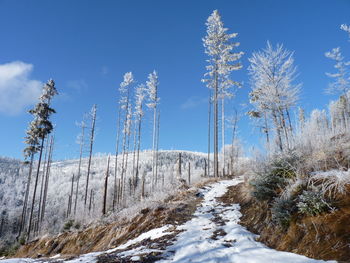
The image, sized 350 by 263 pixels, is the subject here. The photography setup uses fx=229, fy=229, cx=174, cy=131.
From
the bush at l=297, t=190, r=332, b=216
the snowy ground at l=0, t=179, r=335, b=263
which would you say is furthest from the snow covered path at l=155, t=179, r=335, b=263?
the bush at l=297, t=190, r=332, b=216

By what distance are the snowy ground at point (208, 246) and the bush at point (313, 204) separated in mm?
1080

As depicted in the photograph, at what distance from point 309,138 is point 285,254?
15.1 ft

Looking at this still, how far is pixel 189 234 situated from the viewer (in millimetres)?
6613

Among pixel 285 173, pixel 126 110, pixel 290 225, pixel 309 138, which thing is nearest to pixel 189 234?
pixel 290 225

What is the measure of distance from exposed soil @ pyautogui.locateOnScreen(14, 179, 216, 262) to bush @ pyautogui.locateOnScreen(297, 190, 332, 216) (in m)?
3.68

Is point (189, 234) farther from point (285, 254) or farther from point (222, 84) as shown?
point (222, 84)

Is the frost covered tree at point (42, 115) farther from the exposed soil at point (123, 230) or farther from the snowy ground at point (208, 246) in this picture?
the snowy ground at point (208, 246)

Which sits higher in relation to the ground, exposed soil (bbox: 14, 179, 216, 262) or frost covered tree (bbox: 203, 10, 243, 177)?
frost covered tree (bbox: 203, 10, 243, 177)

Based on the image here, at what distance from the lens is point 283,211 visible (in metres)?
5.35

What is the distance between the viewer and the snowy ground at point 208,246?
14.7 ft

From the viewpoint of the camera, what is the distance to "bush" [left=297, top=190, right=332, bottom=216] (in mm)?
4598

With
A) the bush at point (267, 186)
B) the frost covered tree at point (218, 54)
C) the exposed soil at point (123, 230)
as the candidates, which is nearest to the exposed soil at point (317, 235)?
the bush at point (267, 186)

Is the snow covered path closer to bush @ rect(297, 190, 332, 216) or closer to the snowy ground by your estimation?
the snowy ground

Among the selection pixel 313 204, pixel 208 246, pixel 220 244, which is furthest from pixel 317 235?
pixel 208 246
